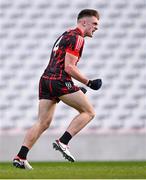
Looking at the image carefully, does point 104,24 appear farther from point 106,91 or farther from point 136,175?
point 136,175

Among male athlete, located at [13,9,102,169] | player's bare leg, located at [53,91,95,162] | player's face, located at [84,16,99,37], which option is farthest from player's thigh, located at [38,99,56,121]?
player's face, located at [84,16,99,37]

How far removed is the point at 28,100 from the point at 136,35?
184cm

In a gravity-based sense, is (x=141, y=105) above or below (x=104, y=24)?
below

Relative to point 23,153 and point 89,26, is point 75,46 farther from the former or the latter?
point 23,153

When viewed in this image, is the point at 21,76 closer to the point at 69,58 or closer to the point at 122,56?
the point at 122,56

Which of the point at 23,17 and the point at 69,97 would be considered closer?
the point at 69,97

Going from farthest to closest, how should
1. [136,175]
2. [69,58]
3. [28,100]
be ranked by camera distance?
[28,100] → [69,58] → [136,175]

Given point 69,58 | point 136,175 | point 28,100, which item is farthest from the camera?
point 28,100

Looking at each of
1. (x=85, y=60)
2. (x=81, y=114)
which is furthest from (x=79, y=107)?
(x=85, y=60)

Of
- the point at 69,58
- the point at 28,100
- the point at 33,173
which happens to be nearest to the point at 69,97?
the point at 69,58

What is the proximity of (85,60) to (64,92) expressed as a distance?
6.15 metres

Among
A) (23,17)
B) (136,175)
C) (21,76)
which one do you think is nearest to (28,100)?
(21,76)

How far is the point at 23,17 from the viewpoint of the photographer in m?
14.3

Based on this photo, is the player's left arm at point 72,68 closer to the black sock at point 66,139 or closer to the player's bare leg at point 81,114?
the player's bare leg at point 81,114
